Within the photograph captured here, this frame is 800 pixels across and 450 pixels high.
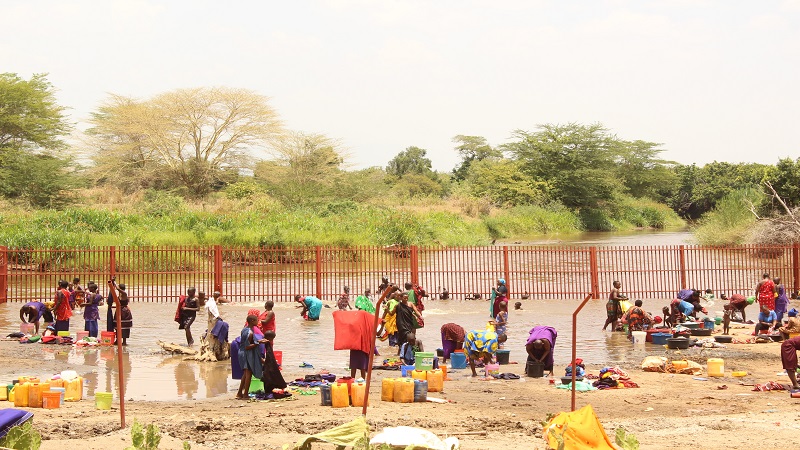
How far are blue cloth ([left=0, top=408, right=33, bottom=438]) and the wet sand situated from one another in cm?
83

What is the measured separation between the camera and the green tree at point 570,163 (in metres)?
73.6

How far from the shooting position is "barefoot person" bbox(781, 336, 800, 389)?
1316 cm

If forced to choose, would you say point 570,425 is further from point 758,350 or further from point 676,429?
point 758,350

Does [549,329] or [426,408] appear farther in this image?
[549,329]

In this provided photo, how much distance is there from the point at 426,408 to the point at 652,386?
4.07 m

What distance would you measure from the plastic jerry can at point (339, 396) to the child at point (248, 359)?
135 cm

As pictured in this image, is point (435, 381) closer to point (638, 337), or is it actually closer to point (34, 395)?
point (34, 395)

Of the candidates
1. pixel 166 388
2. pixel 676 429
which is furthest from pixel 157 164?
pixel 676 429

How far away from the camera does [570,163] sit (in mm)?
74438

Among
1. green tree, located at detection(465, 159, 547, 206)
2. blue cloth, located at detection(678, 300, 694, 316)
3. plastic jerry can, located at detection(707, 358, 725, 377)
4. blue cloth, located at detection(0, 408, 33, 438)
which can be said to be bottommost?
plastic jerry can, located at detection(707, 358, 725, 377)

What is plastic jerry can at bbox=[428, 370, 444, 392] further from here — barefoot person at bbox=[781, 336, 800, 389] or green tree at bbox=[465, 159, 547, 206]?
green tree at bbox=[465, 159, 547, 206]

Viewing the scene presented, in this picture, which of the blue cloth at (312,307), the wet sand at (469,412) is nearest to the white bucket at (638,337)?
the wet sand at (469,412)

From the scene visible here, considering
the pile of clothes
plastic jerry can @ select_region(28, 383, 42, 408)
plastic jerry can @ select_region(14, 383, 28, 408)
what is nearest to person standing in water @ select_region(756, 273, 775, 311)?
the pile of clothes

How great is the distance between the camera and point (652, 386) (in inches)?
556
